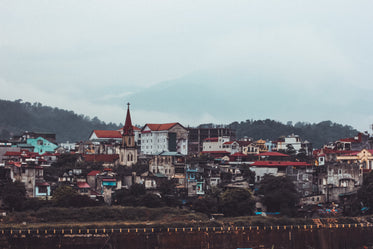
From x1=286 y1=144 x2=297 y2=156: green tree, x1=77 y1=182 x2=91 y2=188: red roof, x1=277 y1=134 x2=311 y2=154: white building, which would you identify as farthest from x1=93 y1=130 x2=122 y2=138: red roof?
x1=77 y1=182 x2=91 y2=188: red roof

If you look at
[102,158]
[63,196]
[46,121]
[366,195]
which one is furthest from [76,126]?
[366,195]

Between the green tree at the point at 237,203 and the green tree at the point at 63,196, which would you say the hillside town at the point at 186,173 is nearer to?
the green tree at the point at 63,196

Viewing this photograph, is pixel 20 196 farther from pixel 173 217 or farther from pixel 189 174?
pixel 189 174

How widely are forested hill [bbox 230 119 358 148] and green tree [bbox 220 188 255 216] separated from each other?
70.0m

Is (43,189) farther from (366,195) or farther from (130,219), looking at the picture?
(366,195)

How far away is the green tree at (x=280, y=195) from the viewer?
52.0 metres

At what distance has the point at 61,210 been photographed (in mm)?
47625

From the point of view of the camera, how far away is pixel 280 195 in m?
51.9

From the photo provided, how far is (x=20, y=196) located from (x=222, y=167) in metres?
21.7

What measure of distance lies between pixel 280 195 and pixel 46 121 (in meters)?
119

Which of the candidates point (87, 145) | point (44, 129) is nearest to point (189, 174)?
point (87, 145)

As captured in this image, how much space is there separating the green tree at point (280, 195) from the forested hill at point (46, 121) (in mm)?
92370

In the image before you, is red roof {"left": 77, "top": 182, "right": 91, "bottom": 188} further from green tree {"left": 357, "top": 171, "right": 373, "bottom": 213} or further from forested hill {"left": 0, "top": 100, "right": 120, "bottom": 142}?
forested hill {"left": 0, "top": 100, "right": 120, "bottom": 142}

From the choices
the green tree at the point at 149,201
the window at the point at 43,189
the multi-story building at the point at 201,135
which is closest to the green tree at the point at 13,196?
the window at the point at 43,189
